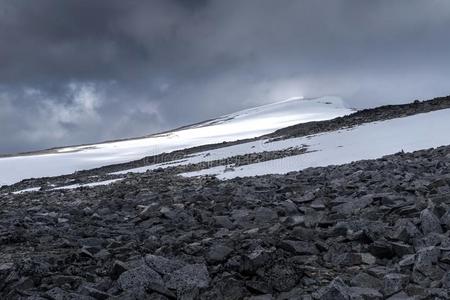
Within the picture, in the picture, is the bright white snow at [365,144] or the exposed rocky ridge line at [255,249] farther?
the bright white snow at [365,144]

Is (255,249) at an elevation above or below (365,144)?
below

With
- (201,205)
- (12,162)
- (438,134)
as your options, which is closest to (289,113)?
(12,162)

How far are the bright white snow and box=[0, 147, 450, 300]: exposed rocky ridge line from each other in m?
10.2

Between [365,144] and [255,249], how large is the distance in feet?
61.0

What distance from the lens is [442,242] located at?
647cm

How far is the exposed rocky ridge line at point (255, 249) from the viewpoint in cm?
588

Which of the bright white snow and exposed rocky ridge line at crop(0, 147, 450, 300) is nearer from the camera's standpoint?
exposed rocky ridge line at crop(0, 147, 450, 300)

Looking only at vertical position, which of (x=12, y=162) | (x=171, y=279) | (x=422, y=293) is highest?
(x=12, y=162)

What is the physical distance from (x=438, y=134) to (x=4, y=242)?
19065mm

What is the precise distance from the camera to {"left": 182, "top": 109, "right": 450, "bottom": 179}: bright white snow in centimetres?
2117

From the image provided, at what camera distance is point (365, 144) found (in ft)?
79.5

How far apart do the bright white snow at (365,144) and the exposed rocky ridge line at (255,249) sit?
401 inches

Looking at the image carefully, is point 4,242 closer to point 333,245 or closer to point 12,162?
point 333,245

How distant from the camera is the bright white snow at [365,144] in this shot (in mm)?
21172
